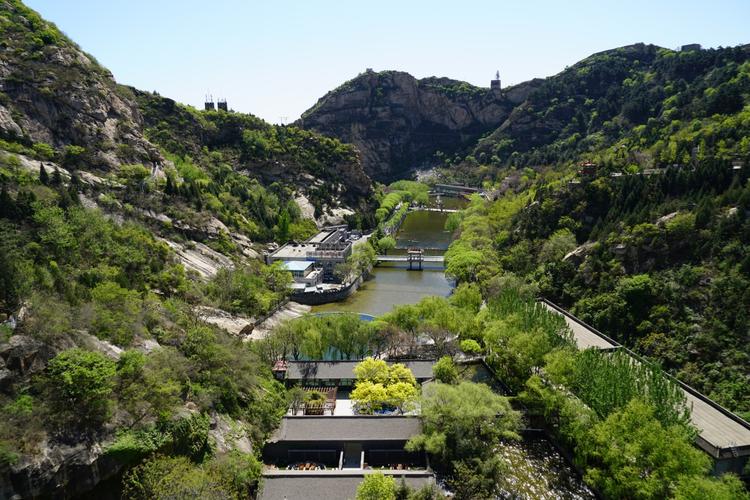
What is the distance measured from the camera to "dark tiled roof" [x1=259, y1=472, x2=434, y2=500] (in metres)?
26.8

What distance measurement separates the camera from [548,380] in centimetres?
3450

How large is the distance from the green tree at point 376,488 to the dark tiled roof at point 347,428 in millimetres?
5544

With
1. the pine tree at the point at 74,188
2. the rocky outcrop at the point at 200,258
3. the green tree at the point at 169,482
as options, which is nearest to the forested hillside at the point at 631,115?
the rocky outcrop at the point at 200,258

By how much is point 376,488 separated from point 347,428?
7.73m

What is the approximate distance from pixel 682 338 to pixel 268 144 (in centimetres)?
10113

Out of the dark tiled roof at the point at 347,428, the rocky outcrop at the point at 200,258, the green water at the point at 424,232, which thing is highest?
the rocky outcrop at the point at 200,258

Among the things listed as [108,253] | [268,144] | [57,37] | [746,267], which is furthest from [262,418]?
[268,144]

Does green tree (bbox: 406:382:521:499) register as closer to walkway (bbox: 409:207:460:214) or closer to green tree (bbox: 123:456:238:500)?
green tree (bbox: 123:456:238:500)

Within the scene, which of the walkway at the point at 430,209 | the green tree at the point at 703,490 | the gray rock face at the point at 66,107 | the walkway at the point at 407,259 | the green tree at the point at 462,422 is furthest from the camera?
the walkway at the point at 430,209

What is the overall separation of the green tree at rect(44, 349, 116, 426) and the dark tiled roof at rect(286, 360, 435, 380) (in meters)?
17.6

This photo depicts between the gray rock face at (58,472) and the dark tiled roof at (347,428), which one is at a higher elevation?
the gray rock face at (58,472)

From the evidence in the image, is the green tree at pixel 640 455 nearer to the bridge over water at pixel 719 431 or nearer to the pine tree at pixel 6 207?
the bridge over water at pixel 719 431

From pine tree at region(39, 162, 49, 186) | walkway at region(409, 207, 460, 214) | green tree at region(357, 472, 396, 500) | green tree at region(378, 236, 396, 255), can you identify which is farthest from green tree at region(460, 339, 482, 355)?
walkway at region(409, 207, 460, 214)

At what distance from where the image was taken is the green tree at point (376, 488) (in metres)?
25.1
